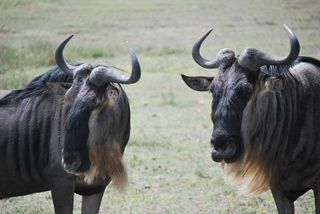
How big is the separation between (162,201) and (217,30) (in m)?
11.9

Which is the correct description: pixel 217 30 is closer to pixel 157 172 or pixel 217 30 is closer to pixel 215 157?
pixel 157 172

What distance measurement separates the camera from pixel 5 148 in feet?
20.0

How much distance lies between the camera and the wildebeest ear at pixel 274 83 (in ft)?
18.2

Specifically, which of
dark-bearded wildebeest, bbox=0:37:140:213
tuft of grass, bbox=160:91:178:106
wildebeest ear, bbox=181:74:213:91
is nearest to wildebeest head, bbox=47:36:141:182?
dark-bearded wildebeest, bbox=0:37:140:213

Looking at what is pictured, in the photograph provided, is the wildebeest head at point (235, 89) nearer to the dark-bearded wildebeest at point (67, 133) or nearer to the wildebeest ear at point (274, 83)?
the wildebeest ear at point (274, 83)

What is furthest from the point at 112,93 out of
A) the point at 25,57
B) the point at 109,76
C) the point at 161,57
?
the point at 161,57

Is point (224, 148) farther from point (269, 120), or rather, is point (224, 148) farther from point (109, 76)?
point (109, 76)

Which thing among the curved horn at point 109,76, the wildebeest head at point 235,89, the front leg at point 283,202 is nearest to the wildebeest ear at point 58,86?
the curved horn at point 109,76

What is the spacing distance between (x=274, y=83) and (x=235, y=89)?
0.89 ft

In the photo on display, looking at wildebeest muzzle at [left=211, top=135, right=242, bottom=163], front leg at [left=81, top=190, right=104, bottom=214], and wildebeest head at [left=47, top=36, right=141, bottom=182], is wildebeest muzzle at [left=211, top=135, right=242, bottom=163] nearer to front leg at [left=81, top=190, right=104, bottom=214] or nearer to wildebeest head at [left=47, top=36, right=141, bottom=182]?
wildebeest head at [left=47, top=36, right=141, bottom=182]

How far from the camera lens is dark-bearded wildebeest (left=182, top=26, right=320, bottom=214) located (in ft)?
18.1

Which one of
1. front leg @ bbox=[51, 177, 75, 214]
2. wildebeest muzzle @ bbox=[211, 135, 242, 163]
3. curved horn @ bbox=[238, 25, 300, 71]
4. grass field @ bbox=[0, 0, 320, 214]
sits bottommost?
grass field @ bbox=[0, 0, 320, 214]

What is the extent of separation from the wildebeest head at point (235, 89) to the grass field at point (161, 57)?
6.39 ft

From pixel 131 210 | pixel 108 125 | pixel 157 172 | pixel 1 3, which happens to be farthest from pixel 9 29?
pixel 108 125
